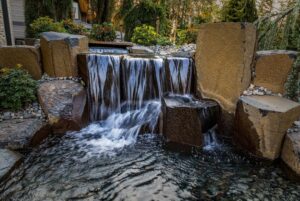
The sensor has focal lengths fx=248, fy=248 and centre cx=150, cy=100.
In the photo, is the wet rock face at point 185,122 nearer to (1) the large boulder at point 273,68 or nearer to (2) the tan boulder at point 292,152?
(1) the large boulder at point 273,68

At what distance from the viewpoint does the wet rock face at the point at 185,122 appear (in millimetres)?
4203

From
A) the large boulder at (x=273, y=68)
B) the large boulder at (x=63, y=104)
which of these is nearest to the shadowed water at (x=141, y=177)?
the large boulder at (x=63, y=104)

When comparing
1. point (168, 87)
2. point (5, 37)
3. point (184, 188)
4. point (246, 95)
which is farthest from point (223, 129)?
point (5, 37)

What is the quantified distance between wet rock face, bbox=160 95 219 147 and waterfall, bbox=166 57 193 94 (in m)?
0.94

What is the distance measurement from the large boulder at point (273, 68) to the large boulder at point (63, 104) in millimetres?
3402

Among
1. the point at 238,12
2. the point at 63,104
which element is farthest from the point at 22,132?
the point at 238,12

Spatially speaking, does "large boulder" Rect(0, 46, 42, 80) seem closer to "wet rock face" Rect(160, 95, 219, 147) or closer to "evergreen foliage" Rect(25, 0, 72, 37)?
"wet rock face" Rect(160, 95, 219, 147)

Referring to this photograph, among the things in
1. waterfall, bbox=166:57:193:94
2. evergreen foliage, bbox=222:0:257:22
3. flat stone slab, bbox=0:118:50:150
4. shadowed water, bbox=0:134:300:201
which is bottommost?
shadowed water, bbox=0:134:300:201

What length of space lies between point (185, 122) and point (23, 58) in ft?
11.5

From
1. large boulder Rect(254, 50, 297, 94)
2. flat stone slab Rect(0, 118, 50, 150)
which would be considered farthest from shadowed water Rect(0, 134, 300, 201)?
large boulder Rect(254, 50, 297, 94)

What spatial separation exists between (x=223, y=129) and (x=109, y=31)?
5.81 m

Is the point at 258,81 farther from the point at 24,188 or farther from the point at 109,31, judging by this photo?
the point at 109,31

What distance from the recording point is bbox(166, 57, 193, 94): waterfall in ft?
17.6

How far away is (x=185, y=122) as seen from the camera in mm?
4234
